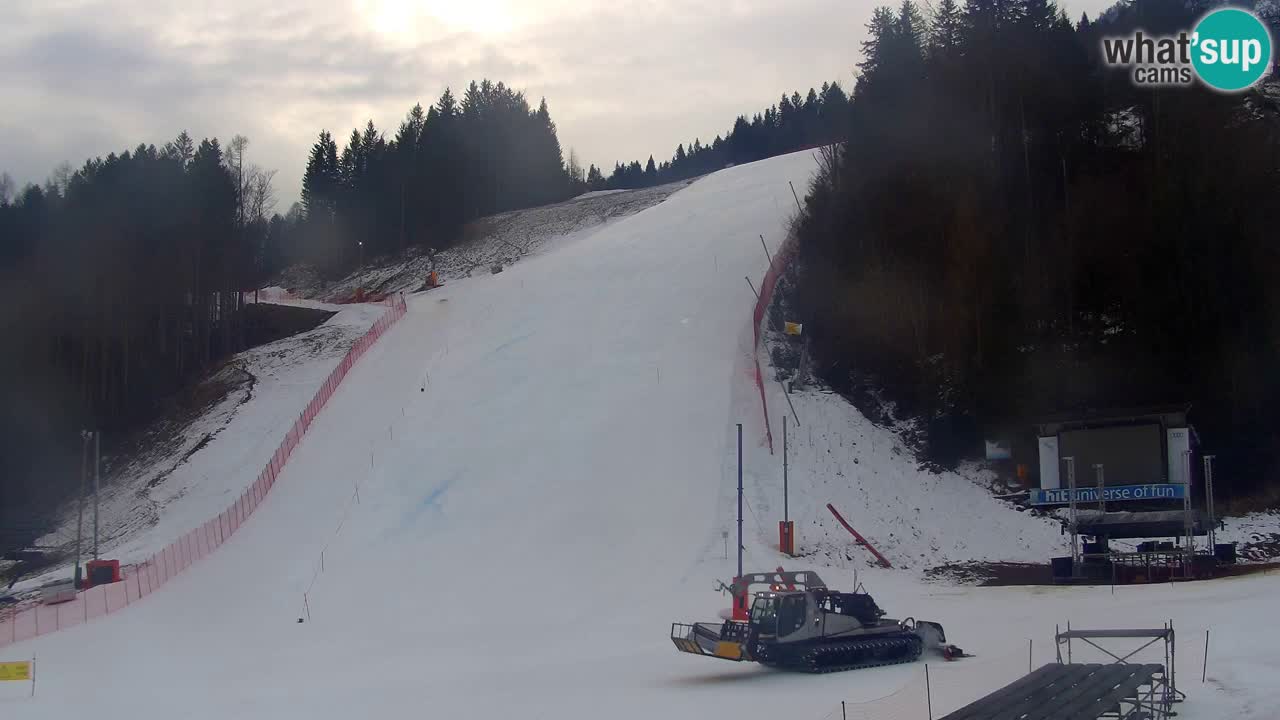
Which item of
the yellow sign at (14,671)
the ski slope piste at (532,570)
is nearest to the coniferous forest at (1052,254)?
the ski slope piste at (532,570)

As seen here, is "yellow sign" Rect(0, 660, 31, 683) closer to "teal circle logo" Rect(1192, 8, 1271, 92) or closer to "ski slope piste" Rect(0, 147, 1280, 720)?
"ski slope piste" Rect(0, 147, 1280, 720)

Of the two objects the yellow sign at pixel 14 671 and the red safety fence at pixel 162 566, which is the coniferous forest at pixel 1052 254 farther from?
the yellow sign at pixel 14 671

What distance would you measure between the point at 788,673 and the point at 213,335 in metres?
54.4

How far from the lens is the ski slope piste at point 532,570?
17.6 meters

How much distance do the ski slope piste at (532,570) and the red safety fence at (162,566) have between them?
745 millimetres

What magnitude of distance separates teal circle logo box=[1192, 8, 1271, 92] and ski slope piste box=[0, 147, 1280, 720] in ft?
60.4

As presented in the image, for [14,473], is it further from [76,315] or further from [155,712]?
[155,712]

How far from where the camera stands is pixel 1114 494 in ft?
101

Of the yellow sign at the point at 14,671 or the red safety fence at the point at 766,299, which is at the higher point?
the red safety fence at the point at 766,299

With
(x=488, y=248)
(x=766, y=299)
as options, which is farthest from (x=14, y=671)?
(x=488, y=248)

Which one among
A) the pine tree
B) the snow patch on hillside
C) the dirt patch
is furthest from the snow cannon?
the snow patch on hillside

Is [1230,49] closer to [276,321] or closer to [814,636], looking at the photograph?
[814,636]

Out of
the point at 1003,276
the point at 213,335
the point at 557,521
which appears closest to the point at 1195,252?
the point at 1003,276

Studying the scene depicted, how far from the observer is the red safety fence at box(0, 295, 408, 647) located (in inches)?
1089
